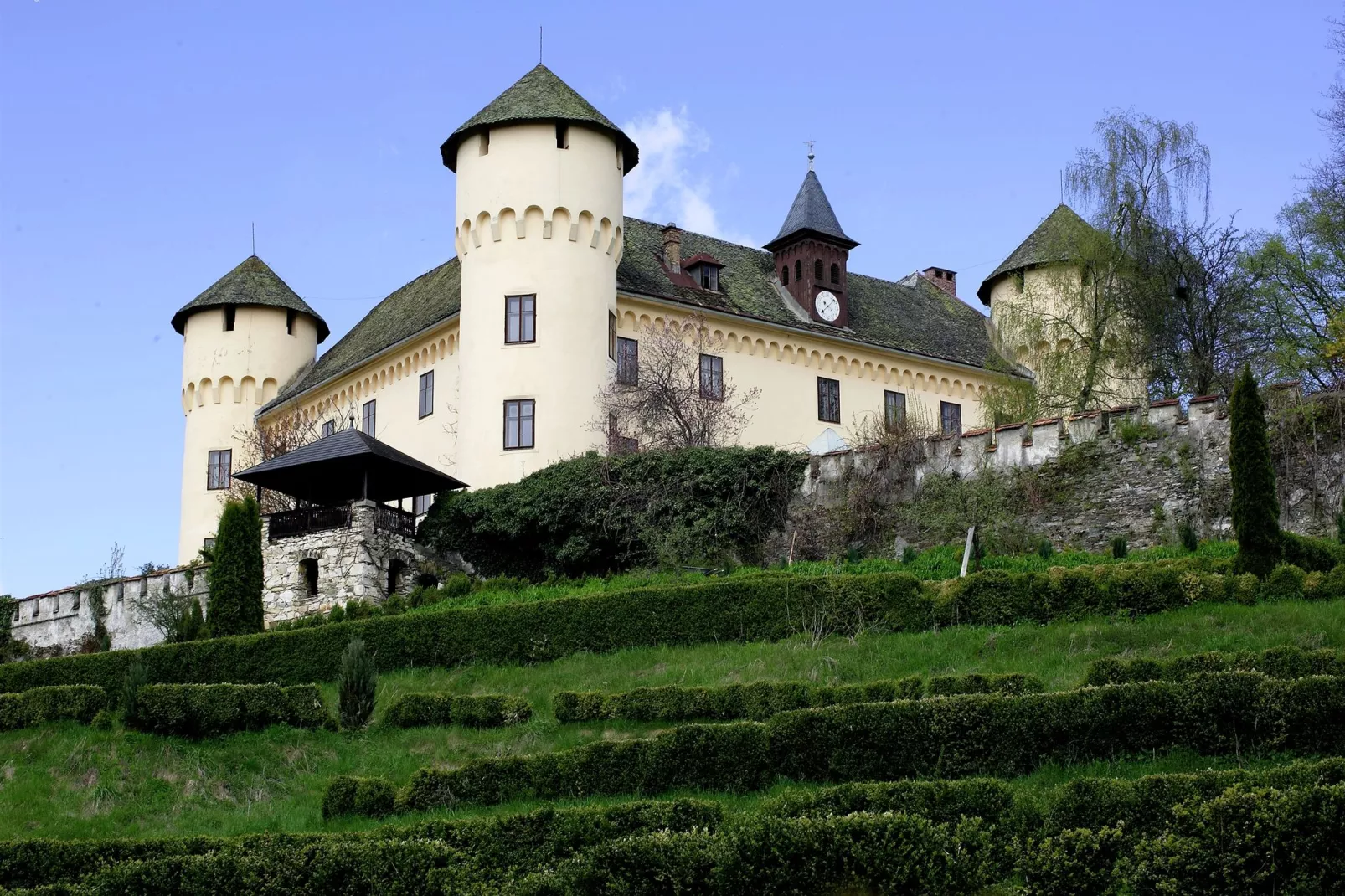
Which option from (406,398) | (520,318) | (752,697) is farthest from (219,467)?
(752,697)

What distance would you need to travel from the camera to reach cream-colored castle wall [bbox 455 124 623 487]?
3938 centimetres

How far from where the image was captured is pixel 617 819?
16.5 m

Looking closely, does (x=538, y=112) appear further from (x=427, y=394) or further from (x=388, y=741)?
(x=388, y=741)

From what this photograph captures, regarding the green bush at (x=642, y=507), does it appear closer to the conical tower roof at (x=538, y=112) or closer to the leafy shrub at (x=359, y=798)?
the conical tower roof at (x=538, y=112)

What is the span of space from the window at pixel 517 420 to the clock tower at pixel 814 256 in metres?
10.4

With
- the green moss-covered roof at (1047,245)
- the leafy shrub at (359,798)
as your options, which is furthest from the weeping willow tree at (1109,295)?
the leafy shrub at (359,798)

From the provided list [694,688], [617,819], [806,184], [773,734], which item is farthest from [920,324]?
[617,819]

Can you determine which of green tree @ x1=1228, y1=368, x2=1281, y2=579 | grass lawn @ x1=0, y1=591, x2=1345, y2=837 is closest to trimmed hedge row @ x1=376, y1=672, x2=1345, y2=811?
grass lawn @ x1=0, y1=591, x2=1345, y2=837

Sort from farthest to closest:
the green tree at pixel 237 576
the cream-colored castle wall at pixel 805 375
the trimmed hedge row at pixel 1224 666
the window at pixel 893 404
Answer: the window at pixel 893 404
the cream-colored castle wall at pixel 805 375
the green tree at pixel 237 576
the trimmed hedge row at pixel 1224 666

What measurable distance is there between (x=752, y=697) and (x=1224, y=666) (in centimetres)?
616

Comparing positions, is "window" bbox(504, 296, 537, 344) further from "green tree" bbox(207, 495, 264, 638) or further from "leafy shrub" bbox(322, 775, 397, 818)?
"leafy shrub" bbox(322, 775, 397, 818)

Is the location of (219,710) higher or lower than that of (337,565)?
lower

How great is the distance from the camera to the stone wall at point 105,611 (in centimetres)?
4059

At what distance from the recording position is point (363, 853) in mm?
16531
